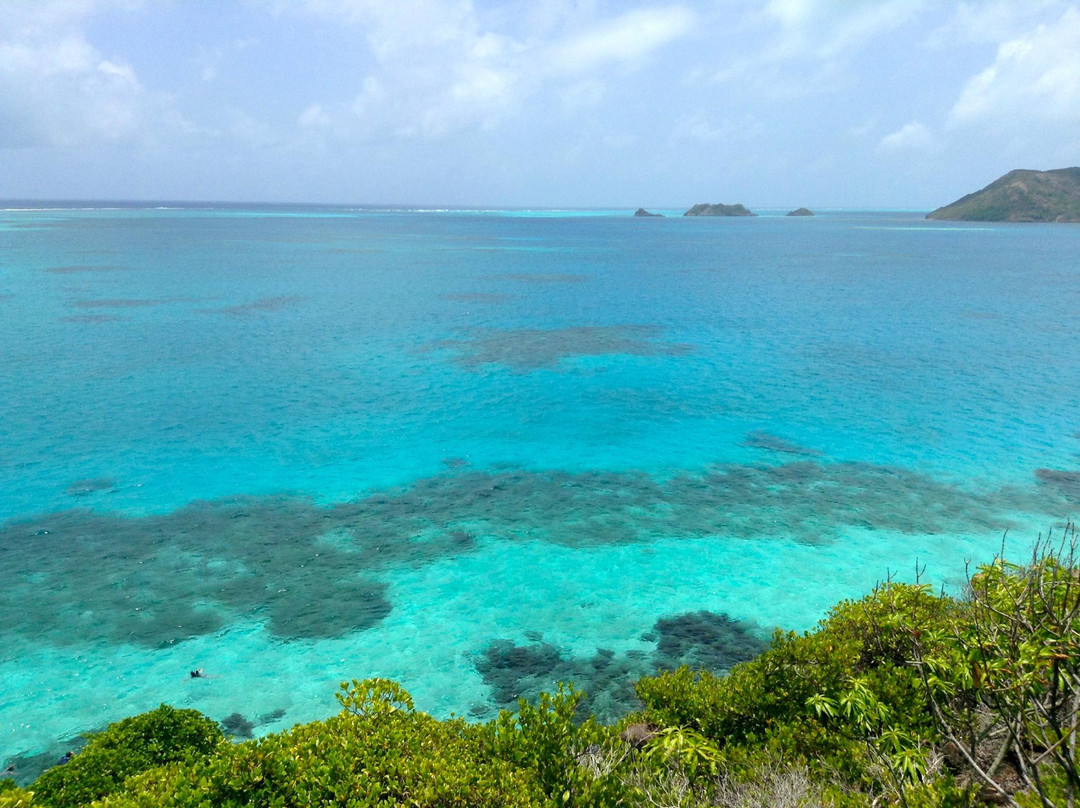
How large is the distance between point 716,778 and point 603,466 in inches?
843

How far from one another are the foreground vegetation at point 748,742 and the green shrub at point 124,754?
1.1 inches

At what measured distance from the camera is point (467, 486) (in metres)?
30.6

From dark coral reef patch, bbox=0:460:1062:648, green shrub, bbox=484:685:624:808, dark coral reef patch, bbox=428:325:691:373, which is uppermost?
green shrub, bbox=484:685:624:808

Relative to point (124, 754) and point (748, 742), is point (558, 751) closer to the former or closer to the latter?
point (748, 742)

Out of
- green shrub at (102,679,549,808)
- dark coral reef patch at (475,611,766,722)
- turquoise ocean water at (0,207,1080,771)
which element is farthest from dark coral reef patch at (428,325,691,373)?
green shrub at (102,679,549,808)

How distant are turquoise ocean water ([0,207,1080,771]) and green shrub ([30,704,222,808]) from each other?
14.6 ft

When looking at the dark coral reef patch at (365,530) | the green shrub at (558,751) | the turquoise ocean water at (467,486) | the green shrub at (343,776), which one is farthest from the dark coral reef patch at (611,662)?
the green shrub at (343,776)

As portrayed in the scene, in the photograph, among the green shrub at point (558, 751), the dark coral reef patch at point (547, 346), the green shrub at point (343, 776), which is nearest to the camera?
the green shrub at point (343, 776)

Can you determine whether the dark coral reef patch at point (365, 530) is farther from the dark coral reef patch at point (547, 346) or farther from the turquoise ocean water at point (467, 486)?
the dark coral reef patch at point (547, 346)

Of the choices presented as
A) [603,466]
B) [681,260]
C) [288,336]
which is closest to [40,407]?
[288,336]

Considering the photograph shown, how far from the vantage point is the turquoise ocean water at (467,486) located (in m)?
20.0

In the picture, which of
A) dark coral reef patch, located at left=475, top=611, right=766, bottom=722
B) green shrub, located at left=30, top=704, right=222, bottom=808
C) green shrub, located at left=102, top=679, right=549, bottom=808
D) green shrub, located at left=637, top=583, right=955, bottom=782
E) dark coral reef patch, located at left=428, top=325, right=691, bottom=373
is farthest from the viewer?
dark coral reef patch, located at left=428, top=325, right=691, bottom=373

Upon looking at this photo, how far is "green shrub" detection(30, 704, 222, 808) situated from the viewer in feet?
36.3

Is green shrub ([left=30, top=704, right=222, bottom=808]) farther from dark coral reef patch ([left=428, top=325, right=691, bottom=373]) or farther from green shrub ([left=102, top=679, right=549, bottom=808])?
dark coral reef patch ([left=428, top=325, right=691, bottom=373])
